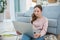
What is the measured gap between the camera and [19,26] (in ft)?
4.04

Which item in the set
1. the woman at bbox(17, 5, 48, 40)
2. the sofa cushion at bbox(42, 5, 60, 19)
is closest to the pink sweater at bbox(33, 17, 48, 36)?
the woman at bbox(17, 5, 48, 40)

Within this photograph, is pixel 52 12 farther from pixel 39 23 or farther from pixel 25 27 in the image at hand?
pixel 25 27

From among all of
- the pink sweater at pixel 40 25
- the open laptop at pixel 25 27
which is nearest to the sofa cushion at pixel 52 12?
the pink sweater at pixel 40 25

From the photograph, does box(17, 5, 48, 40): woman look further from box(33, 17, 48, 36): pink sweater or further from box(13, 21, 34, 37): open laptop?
box(13, 21, 34, 37): open laptop

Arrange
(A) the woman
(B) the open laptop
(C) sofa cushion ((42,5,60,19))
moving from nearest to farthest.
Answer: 1. (B) the open laptop
2. (A) the woman
3. (C) sofa cushion ((42,5,60,19))

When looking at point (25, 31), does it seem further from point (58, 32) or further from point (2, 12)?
point (2, 12)

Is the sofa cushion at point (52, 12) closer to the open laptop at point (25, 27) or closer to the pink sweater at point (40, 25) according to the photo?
the pink sweater at point (40, 25)

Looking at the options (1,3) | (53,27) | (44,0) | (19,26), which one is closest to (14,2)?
(1,3)

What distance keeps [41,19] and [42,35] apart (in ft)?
0.75

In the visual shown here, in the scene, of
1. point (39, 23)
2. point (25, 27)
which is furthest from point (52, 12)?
point (25, 27)

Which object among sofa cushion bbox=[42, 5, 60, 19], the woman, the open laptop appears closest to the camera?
the open laptop

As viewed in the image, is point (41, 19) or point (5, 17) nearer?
point (41, 19)

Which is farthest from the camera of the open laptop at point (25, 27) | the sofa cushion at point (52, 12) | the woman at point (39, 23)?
the sofa cushion at point (52, 12)

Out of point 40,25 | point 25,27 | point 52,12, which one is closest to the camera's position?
point 25,27
